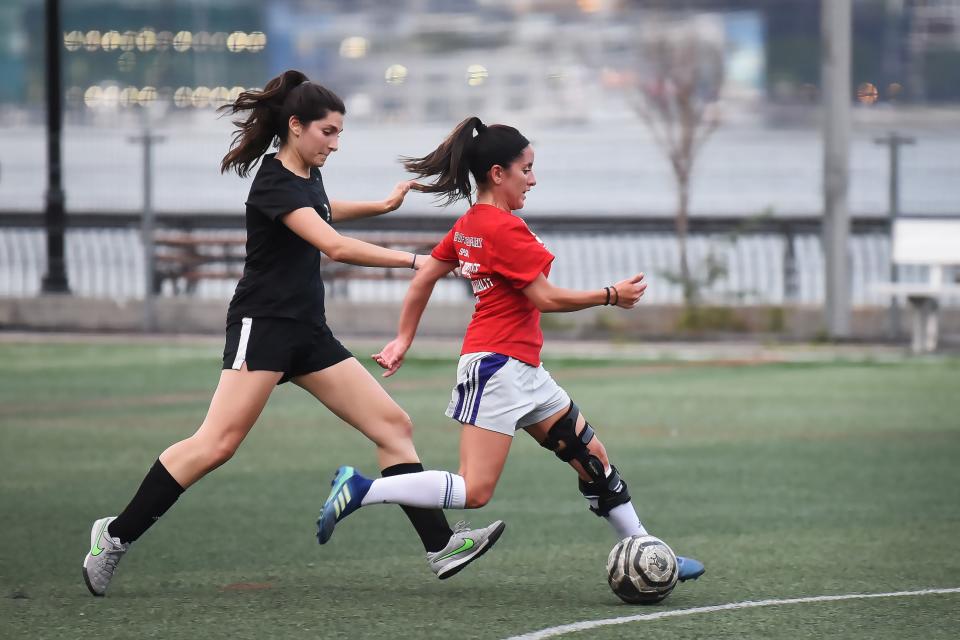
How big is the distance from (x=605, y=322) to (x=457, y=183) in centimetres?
1256

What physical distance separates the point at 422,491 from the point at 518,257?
2.99 ft

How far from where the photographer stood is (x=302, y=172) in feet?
21.2

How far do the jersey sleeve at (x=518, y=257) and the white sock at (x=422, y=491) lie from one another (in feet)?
2.45

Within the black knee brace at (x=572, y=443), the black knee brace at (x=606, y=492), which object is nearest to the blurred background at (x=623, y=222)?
the black knee brace at (x=572, y=443)

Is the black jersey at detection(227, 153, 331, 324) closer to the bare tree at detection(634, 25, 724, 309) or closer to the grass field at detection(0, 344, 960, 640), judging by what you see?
the grass field at detection(0, 344, 960, 640)

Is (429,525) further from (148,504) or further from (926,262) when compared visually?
(926,262)

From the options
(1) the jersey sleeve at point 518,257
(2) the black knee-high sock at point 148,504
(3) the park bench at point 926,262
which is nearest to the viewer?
(1) the jersey sleeve at point 518,257

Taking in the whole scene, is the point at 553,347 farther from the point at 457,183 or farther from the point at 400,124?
the point at 400,124

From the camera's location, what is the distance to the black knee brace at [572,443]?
634cm

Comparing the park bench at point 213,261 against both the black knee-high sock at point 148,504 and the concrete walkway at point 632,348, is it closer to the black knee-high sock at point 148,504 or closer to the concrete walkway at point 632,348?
the concrete walkway at point 632,348

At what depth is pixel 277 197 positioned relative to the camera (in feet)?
20.6

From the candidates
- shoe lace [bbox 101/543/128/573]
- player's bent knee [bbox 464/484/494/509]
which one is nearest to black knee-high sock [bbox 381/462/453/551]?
player's bent knee [bbox 464/484/494/509]

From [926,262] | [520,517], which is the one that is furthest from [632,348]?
[520,517]

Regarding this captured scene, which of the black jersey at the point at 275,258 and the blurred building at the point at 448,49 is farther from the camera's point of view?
the blurred building at the point at 448,49
